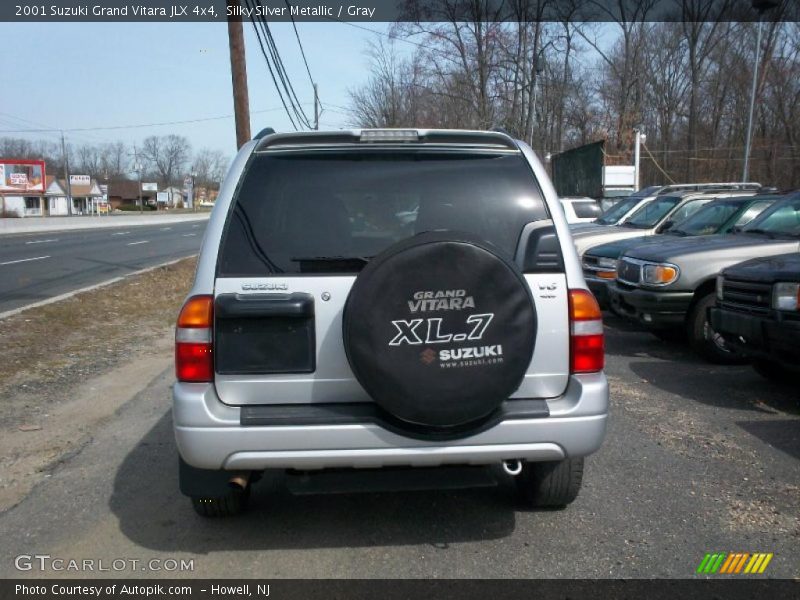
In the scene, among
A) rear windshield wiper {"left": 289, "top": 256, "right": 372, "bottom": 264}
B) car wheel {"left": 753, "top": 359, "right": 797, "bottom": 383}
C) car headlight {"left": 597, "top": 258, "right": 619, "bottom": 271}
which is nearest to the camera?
rear windshield wiper {"left": 289, "top": 256, "right": 372, "bottom": 264}

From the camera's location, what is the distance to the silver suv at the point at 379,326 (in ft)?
10.2

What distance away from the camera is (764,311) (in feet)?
19.0

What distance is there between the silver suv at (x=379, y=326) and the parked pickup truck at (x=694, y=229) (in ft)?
20.6

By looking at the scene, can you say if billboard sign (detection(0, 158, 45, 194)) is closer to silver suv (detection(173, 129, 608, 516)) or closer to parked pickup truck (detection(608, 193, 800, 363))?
parked pickup truck (detection(608, 193, 800, 363))

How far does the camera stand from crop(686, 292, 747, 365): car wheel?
753cm

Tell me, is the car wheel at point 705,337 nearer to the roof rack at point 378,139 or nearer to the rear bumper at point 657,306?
the rear bumper at point 657,306

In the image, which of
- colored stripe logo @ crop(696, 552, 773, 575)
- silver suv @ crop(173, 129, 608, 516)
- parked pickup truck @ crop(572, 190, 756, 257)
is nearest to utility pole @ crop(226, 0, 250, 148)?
parked pickup truck @ crop(572, 190, 756, 257)

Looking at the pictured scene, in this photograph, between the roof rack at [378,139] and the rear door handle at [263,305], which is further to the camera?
the roof rack at [378,139]

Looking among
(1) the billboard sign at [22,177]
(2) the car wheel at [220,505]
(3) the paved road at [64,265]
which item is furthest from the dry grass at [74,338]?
(1) the billboard sign at [22,177]

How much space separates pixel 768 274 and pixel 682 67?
3722 centimetres

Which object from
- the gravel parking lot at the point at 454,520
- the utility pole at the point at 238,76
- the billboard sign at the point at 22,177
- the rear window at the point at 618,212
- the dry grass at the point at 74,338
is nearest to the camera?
the gravel parking lot at the point at 454,520

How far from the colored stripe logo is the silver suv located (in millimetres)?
765

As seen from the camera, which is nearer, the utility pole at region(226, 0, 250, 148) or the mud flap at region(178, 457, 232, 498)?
the mud flap at region(178, 457, 232, 498)

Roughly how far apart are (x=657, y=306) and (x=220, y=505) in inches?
215
